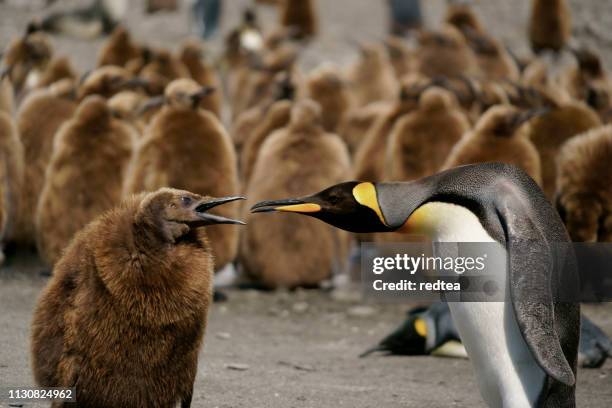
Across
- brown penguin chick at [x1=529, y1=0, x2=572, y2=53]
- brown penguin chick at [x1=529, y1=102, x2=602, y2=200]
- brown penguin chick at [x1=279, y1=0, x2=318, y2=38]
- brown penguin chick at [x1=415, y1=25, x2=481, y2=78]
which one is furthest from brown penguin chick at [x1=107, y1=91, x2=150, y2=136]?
brown penguin chick at [x1=279, y1=0, x2=318, y2=38]

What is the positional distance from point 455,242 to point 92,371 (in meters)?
1.02

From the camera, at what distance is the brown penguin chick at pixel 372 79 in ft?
36.9

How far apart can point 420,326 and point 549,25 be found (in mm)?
9184

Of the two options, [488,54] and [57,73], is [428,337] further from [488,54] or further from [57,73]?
[488,54]

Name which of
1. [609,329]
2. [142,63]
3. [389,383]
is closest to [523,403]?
[389,383]

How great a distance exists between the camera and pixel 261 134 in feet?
23.6

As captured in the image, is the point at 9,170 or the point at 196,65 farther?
the point at 196,65

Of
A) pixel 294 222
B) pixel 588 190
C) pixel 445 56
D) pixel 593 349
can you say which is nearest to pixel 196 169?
pixel 294 222

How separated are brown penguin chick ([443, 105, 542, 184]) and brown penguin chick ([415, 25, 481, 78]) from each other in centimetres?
533

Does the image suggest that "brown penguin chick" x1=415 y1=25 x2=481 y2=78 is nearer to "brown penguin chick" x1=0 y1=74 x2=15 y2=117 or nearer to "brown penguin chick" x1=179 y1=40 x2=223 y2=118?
"brown penguin chick" x1=179 y1=40 x2=223 y2=118

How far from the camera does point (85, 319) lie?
304cm

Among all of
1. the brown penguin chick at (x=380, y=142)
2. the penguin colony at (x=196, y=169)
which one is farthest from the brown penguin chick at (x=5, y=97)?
the brown penguin chick at (x=380, y=142)

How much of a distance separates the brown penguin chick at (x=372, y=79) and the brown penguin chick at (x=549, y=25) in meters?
2.70

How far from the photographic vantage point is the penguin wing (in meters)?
2.97
